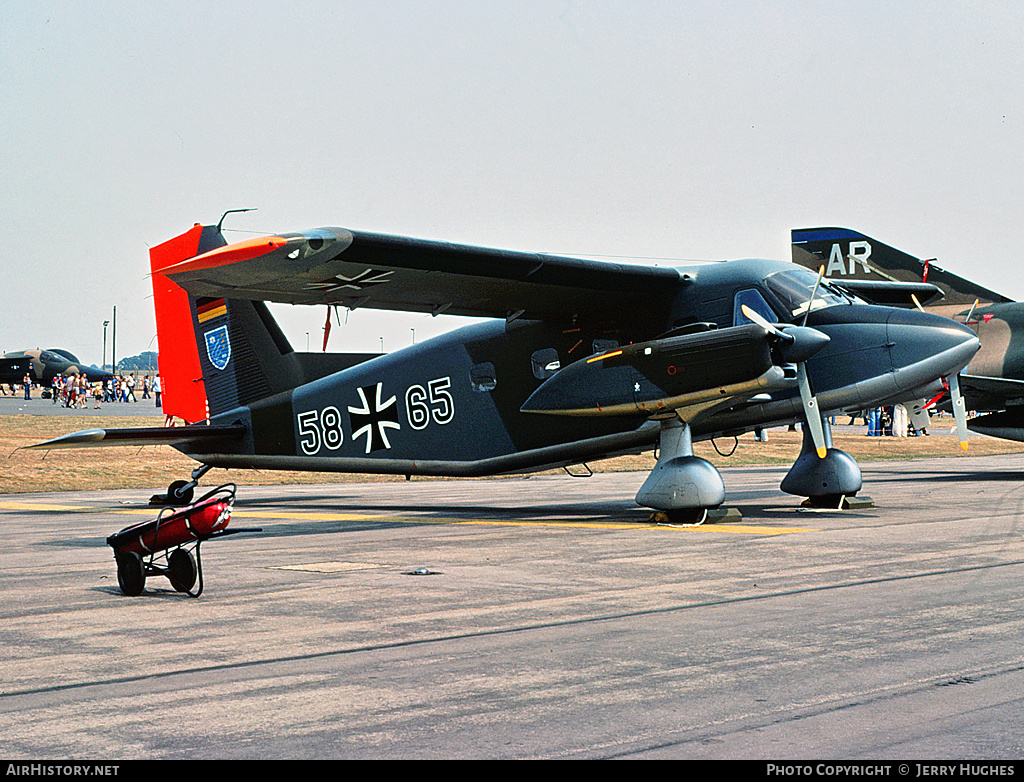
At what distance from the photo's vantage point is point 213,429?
744 inches

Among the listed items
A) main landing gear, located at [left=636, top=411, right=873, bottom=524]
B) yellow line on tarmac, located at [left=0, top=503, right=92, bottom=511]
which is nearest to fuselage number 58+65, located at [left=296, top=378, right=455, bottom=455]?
main landing gear, located at [left=636, top=411, right=873, bottom=524]

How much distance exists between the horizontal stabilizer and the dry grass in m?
7.63

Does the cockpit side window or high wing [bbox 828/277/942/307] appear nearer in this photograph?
the cockpit side window

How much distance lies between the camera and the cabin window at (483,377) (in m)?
17.1

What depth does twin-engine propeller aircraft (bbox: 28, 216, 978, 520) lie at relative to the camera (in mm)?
14297

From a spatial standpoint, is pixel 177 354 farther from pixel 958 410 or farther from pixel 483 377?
pixel 958 410

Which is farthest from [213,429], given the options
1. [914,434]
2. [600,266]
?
[914,434]

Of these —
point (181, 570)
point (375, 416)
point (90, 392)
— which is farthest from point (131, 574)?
point (90, 392)

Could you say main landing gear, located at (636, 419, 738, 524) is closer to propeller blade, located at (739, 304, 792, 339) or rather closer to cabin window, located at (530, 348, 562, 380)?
propeller blade, located at (739, 304, 792, 339)

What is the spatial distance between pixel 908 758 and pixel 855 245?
24.5m

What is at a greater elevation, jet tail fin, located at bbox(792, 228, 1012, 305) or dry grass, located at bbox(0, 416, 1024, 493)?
jet tail fin, located at bbox(792, 228, 1012, 305)

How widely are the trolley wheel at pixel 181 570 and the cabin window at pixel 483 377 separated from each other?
8.31 metres

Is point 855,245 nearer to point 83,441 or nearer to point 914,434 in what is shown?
point 83,441

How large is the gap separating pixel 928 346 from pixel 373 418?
8.66 m
